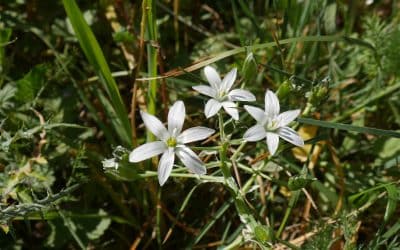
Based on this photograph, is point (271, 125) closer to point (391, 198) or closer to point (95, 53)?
point (391, 198)

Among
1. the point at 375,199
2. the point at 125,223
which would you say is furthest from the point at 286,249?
the point at 125,223

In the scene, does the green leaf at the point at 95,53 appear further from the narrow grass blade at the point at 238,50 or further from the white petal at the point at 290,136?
the white petal at the point at 290,136

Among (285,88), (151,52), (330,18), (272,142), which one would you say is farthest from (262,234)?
(330,18)

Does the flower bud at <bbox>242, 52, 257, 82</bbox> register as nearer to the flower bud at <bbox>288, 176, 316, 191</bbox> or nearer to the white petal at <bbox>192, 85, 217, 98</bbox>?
the white petal at <bbox>192, 85, 217, 98</bbox>

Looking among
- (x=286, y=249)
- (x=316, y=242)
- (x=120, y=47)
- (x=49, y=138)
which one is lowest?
(x=286, y=249)

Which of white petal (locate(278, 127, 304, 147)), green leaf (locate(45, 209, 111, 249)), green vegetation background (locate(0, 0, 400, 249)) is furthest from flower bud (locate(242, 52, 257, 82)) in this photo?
green leaf (locate(45, 209, 111, 249))

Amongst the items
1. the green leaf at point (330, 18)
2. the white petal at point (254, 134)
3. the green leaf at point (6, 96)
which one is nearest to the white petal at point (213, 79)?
the white petal at point (254, 134)

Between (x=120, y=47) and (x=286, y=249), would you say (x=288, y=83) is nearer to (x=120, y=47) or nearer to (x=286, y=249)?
(x=286, y=249)
